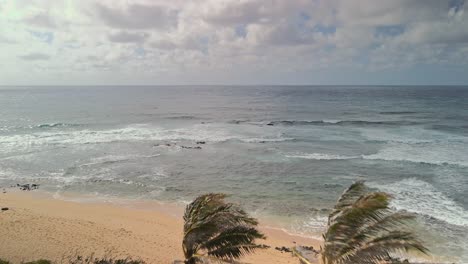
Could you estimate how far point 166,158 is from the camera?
3844 cm

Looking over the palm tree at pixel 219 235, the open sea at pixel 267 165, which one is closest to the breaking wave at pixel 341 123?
the open sea at pixel 267 165

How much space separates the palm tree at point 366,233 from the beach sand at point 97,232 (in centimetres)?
962

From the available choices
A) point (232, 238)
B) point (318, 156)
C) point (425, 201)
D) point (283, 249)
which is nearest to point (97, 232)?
point (283, 249)

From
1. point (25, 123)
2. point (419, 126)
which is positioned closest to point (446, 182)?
point (419, 126)

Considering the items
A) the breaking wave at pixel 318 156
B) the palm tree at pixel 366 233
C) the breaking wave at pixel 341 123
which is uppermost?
the palm tree at pixel 366 233

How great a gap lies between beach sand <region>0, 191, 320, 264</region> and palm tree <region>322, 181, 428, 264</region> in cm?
962

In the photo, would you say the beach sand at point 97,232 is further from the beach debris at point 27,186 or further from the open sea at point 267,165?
the beach debris at point 27,186

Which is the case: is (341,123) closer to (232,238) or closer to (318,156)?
(318,156)

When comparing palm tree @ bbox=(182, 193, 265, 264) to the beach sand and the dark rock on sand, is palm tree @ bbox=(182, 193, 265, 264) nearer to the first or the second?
the beach sand

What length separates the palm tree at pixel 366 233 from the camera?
26.0ft

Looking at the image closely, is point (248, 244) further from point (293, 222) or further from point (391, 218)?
point (293, 222)

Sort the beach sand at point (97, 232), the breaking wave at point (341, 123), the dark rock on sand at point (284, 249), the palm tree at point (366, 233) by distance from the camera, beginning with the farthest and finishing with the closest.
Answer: the breaking wave at point (341, 123) < the dark rock on sand at point (284, 249) < the beach sand at point (97, 232) < the palm tree at point (366, 233)

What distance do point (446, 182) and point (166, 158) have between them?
27272 mm

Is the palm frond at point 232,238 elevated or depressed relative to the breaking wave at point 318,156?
elevated
